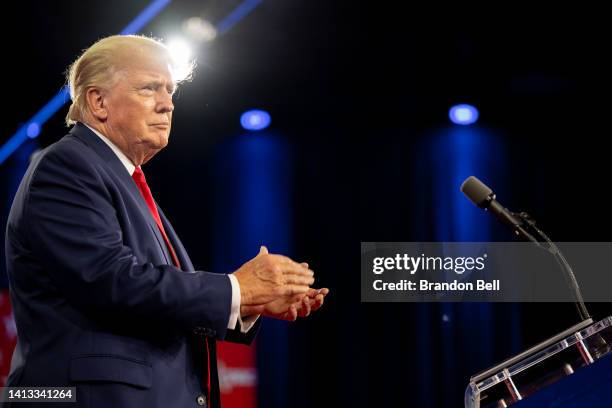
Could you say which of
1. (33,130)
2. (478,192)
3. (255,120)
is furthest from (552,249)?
(33,130)

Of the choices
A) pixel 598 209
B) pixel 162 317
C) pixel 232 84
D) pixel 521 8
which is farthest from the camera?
pixel 232 84

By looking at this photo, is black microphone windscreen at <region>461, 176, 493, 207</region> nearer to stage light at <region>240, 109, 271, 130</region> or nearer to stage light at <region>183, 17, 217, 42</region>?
stage light at <region>183, 17, 217, 42</region>

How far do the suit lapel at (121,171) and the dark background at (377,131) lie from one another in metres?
2.86

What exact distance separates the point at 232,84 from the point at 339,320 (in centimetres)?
165

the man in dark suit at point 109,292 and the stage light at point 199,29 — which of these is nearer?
the man in dark suit at point 109,292

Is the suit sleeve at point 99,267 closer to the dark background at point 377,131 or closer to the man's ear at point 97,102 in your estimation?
the man's ear at point 97,102

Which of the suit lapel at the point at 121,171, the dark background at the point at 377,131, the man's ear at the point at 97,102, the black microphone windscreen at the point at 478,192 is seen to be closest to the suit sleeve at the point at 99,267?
the suit lapel at the point at 121,171

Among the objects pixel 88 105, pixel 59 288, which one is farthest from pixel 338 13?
pixel 59 288

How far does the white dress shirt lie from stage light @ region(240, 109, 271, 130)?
10.5 ft

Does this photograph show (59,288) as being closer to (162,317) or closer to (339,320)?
(162,317)

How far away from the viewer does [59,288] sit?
4.47ft

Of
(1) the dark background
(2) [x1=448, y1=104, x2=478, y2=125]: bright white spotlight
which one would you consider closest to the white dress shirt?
(1) the dark background

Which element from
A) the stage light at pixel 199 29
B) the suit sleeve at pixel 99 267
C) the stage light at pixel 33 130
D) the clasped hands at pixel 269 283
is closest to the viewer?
the suit sleeve at pixel 99 267

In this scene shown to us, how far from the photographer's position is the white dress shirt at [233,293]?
139cm
